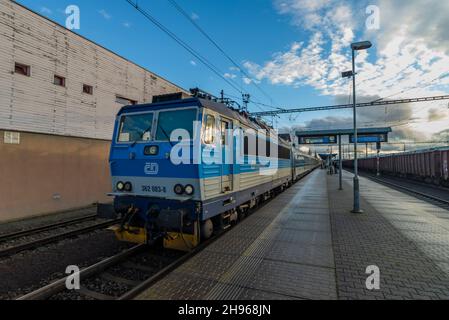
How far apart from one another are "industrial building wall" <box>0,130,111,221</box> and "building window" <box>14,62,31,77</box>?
2442mm

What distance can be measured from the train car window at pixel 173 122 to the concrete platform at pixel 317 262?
273 centimetres

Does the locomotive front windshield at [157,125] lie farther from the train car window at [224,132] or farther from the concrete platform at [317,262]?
the concrete platform at [317,262]

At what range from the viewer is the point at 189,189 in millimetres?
5305

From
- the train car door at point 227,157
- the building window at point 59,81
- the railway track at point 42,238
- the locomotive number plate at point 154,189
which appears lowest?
the railway track at point 42,238

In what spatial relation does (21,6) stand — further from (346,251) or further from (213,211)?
(346,251)

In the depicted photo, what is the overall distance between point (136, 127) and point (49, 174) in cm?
749

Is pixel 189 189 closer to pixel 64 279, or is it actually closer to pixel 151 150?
pixel 151 150

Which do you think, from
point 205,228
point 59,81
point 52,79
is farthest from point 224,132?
point 59,81

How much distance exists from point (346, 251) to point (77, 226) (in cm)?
825

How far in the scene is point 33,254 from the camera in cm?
600

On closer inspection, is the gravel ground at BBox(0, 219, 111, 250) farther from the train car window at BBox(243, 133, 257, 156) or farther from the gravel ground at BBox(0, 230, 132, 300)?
the train car window at BBox(243, 133, 257, 156)

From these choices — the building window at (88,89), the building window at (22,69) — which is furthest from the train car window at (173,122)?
the building window at (88,89)

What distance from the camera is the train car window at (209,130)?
5.55 m

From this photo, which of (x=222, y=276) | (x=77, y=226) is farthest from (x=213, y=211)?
(x=77, y=226)
